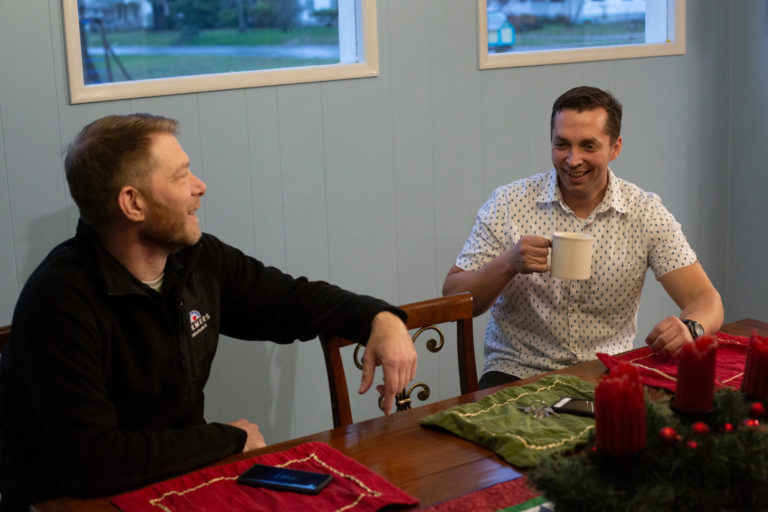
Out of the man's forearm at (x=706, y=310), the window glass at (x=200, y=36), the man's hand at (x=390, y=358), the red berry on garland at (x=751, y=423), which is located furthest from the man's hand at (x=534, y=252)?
the window glass at (x=200, y=36)

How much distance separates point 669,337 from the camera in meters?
1.78

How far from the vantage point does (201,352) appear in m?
1.65

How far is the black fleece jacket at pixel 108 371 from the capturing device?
4.36 ft

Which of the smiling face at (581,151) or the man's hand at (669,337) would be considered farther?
the smiling face at (581,151)

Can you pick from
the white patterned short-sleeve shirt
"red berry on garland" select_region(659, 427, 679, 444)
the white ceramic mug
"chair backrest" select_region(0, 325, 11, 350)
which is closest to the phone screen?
"red berry on garland" select_region(659, 427, 679, 444)

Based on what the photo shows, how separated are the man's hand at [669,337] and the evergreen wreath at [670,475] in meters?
0.80

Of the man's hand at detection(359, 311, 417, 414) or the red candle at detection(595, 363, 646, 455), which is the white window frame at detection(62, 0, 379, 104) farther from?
the red candle at detection(595, 363, 646, 455)

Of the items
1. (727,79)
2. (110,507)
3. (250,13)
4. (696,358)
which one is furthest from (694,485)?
(727,79)

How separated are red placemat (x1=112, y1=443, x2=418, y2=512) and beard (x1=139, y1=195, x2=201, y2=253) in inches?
17.3

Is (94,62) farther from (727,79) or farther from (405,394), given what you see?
(727,79)

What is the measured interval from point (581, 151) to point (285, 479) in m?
1.26

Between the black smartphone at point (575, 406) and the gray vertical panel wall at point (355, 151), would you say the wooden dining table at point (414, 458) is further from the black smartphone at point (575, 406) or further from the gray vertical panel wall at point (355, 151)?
the gray vertical panel wall at point (355, 151)

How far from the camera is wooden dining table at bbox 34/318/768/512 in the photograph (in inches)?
50.3

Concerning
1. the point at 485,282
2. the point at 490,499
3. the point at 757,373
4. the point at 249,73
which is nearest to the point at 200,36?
the point at 249,73
